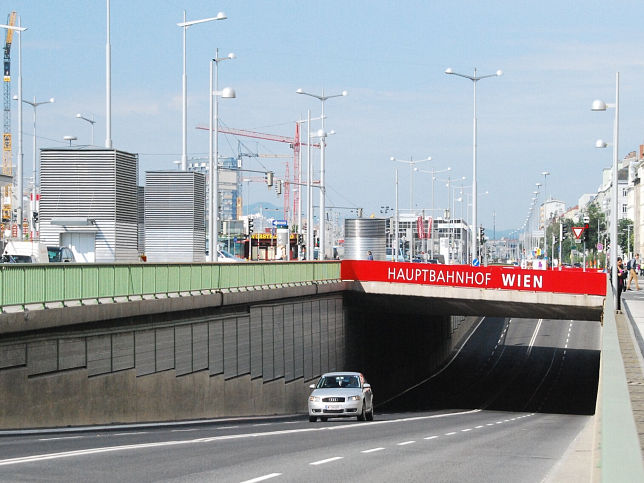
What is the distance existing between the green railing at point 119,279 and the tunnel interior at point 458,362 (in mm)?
13919

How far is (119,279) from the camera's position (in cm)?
2914

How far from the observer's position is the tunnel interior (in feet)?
190

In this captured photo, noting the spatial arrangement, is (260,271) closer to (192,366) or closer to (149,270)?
(192,366)

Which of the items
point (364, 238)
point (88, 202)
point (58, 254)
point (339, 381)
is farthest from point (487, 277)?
point (364, 238)

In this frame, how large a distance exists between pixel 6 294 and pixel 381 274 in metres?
32.2

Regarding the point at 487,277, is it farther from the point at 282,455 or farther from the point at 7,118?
the point at 7,118

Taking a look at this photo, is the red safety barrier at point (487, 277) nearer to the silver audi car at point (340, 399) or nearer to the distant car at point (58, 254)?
the distant car at point (58, 254)

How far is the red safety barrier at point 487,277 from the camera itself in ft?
162

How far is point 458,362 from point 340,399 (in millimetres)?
51284

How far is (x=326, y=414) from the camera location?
1298 inches

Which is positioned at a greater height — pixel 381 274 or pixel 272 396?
pixel 381 274

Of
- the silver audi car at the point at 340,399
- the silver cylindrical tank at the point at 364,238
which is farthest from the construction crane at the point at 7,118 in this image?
the silver audi car at the point at 340,399

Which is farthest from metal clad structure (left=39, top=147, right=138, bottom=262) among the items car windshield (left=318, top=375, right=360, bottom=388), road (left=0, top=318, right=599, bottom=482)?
road (left=0, top=318, right=599, bottom=482)

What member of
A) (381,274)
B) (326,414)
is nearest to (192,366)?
(326,414)
